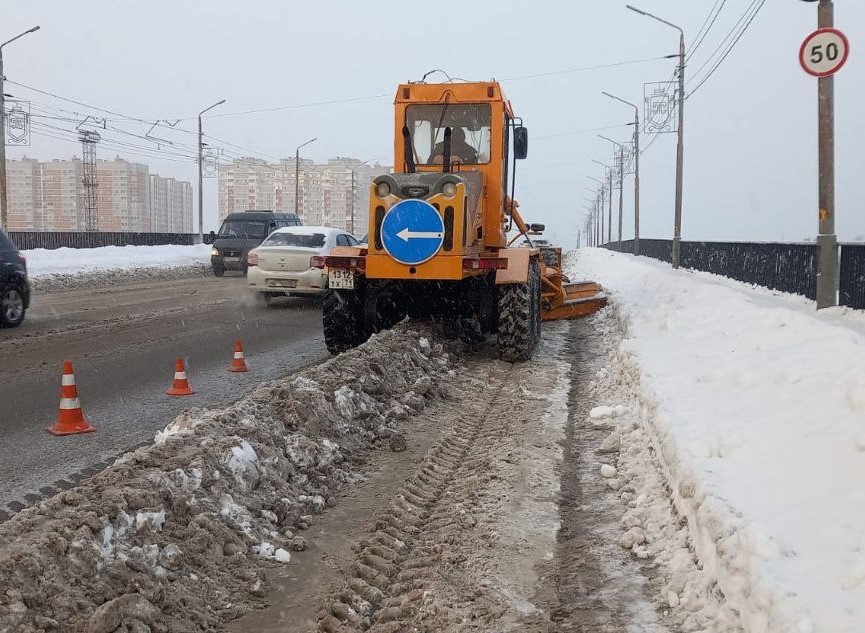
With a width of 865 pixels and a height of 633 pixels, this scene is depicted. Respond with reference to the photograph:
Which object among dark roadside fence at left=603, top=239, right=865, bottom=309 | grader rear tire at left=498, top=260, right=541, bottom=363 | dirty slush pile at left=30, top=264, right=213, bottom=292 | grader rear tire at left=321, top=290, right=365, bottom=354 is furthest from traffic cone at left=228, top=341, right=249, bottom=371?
dirty slush pile at left=30, top=264, right=213, bottom=292

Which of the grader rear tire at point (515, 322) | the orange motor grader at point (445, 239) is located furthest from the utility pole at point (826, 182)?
the grader rear tire at point (515, 322)

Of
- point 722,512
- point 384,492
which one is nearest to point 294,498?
point 384,492

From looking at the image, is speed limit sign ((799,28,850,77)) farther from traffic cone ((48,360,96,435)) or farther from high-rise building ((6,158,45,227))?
high-rise building ((6,158,45,227))

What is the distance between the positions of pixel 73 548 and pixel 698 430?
3.62m

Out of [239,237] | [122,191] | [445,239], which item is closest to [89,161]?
[122,191]

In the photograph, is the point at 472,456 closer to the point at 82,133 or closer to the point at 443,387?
the point at 443,387

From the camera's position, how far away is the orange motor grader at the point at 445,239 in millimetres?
8688

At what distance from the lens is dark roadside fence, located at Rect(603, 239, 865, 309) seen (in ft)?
39.2

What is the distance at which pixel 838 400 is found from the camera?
4.66 m

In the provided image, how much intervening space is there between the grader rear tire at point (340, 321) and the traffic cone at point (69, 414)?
13.0 feet

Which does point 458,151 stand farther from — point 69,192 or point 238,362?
point 69,192

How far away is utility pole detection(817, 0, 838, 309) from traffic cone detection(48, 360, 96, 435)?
32.8ft

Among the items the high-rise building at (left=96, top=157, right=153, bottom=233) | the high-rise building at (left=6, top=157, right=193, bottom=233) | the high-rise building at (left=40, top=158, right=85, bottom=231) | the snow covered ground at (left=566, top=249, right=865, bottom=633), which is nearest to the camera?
the snow covered ground at (left=566, top=249, right=865, bottom=633)

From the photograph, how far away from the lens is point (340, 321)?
9984mm
